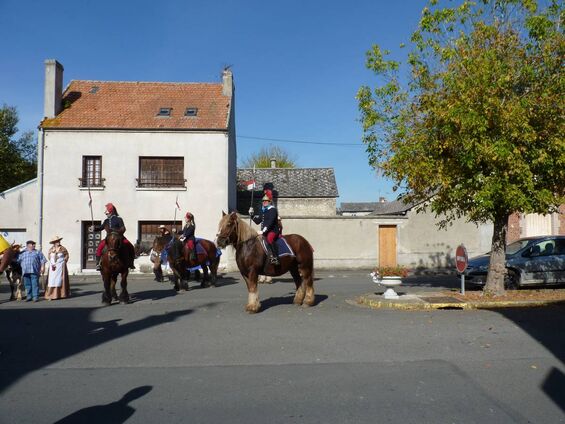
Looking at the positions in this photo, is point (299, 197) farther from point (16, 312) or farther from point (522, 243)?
point (16, 312)

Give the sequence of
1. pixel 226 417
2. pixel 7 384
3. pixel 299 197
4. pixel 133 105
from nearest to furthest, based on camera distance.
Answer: pixel 226 417, pixel 7 384, pixel 133 105, pixel 299 197

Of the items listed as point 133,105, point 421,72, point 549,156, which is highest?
point 133,105

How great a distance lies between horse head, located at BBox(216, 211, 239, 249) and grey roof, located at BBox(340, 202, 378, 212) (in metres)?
77.7

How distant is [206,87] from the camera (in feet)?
87.5

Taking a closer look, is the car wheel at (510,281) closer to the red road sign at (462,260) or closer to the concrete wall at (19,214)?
the red road sign at (462,260)

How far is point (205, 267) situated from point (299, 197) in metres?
17.0

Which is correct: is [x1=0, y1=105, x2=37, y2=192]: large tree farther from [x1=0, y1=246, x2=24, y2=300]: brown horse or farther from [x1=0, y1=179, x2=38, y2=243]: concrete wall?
[x1=0, y1=246, x2=24, y2=300]: brown horse

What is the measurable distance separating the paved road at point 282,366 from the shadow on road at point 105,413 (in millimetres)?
19

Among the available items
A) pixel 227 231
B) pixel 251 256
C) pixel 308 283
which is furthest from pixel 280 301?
pixel 227 231

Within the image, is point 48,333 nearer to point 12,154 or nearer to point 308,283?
point 308,283

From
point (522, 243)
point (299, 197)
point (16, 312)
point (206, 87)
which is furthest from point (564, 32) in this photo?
point (299, 197)

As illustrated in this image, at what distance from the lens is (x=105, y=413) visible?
4.84 m

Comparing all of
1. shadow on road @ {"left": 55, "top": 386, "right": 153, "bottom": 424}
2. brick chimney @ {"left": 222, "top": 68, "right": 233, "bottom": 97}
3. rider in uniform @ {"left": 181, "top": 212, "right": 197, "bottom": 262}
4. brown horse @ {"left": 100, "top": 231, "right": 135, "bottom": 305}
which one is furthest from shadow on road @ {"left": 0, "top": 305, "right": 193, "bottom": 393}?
brick chimney @ {"left": 222, "top": 68, "right": 233, "bottom": 97}

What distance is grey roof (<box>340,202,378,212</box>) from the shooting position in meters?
88.7
